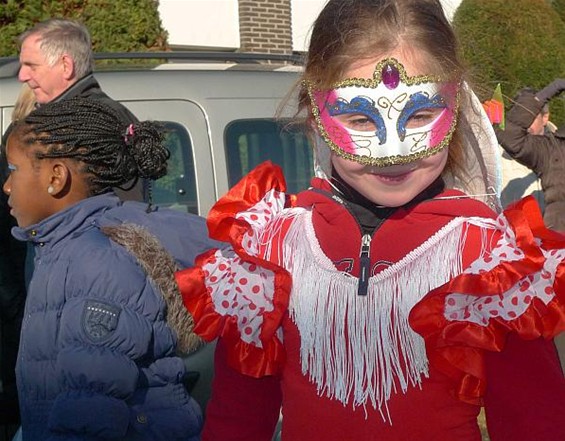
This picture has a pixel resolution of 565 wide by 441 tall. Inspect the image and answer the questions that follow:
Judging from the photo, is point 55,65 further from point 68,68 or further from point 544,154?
point 544,154

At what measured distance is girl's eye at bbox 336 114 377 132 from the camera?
205 cm

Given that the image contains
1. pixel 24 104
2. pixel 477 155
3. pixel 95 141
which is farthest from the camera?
pixel 24 104

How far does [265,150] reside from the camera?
4621 mm

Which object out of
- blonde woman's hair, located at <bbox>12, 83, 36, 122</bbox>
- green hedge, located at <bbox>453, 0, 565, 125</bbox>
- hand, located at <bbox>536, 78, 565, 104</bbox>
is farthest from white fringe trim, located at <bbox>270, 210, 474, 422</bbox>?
green hedge, located at <bbox>453, 0, 565, 125</bbox>

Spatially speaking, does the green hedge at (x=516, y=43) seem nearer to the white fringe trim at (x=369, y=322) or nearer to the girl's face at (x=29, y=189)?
the girl's face at (x=29, y=189)

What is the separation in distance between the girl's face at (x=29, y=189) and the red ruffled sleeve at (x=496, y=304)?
1.31 m

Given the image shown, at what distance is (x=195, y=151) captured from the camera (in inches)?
171

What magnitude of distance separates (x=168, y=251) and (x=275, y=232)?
80 centimetres

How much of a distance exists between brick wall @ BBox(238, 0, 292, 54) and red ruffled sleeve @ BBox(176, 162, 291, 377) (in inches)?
455

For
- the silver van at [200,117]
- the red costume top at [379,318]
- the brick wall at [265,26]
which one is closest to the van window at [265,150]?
the silver van at [200,117]

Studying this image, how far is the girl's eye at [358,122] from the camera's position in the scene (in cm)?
205

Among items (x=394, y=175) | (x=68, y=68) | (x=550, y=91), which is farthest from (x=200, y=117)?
(x=550, y=91)

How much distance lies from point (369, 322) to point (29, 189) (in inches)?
48.6

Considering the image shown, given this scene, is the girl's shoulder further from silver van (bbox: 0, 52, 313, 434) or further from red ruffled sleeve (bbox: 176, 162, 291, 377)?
silver van (bbox: 0, 52, 313, 434)
